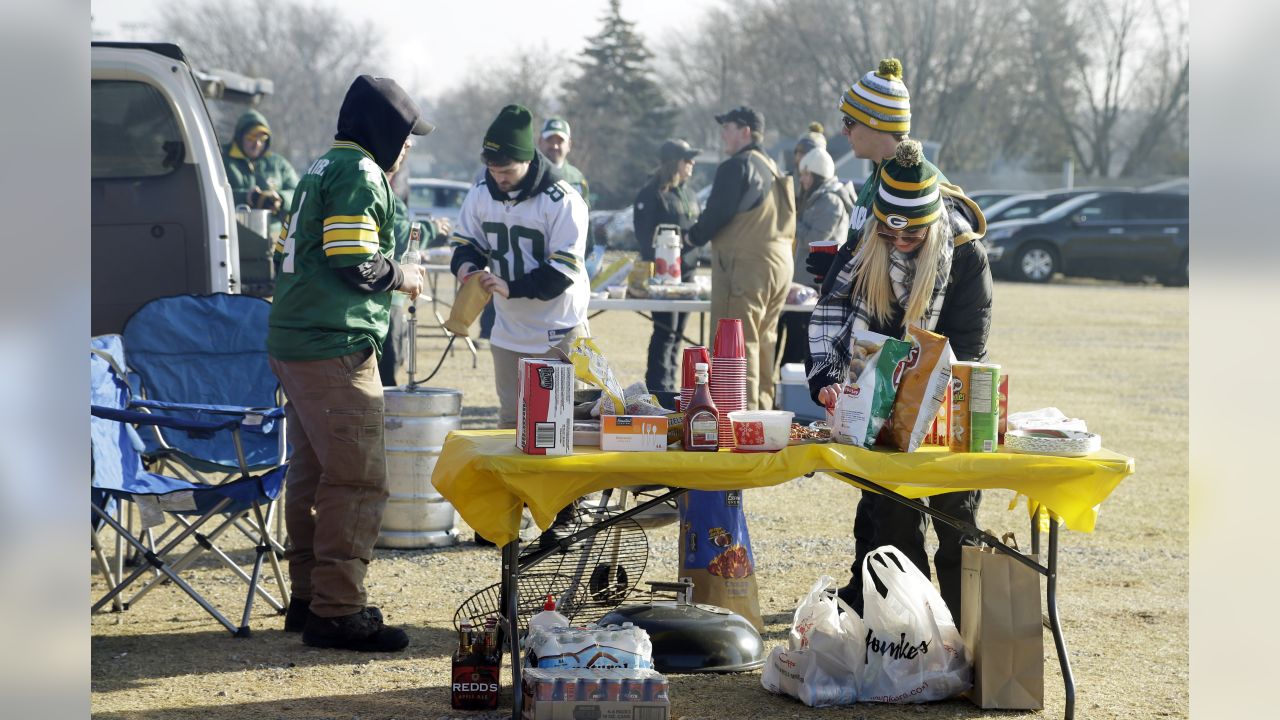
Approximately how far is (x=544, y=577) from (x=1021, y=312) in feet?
48.6

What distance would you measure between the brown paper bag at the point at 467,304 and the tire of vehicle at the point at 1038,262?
65.2ft

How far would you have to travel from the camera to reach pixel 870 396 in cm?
373

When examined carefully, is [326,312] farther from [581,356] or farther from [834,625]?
[834,625]

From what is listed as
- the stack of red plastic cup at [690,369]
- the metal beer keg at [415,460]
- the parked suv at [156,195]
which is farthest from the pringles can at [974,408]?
the parked suv at [156,195]

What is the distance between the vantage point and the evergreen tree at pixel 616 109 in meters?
50.5

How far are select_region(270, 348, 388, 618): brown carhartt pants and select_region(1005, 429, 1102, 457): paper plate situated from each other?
1960mm

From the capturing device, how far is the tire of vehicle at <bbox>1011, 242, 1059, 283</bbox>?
24.0 metres

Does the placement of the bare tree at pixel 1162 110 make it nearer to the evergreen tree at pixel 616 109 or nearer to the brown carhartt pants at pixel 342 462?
the evergreen tree at pixel 616 109

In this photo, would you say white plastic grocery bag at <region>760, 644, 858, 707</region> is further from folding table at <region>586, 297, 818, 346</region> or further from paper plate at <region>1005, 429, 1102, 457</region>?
folding table at <region>586, 297, 818, 346</region>

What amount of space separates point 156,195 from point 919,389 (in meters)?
4.30
